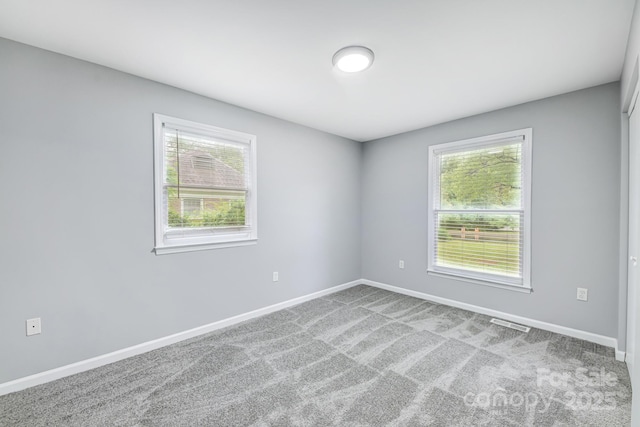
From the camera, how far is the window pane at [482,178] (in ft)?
10.0

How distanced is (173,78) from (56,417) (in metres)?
2.63

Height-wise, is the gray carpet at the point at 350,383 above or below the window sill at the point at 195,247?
below

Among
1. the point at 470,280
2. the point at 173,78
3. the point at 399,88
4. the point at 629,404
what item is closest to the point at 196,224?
the point at 173,78

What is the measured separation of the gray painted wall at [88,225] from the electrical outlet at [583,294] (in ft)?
11.1

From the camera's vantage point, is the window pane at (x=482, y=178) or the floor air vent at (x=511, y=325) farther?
the window pane at (x=482, y=178)

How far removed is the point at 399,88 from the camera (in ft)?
8.51

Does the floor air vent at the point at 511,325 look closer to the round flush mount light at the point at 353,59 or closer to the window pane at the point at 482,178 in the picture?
the window pane at the point at 482,178

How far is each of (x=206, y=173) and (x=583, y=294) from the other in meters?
3.97

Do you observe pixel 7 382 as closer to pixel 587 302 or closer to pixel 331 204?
pixel 331 204

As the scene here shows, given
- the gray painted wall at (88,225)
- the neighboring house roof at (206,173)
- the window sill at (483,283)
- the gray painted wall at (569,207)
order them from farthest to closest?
the window sill at (483,283) → the neighboring house roof at (206,173) → the gray painted wall at (569,207) → the gray painted wall at (88,225)

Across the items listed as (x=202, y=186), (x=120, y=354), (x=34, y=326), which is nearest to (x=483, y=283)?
(x=202, y=186)

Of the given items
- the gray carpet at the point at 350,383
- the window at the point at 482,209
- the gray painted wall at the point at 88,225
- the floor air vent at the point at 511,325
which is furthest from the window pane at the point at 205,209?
the floor air vent at the point at 511,325

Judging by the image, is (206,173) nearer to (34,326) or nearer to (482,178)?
(34,326)

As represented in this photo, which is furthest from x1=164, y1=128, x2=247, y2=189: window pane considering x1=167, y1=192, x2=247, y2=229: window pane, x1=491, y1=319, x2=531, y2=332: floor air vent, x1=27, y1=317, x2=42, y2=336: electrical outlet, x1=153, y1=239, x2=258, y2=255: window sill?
x1=491, y1=319, x2=531, y2=332: floor air vent
